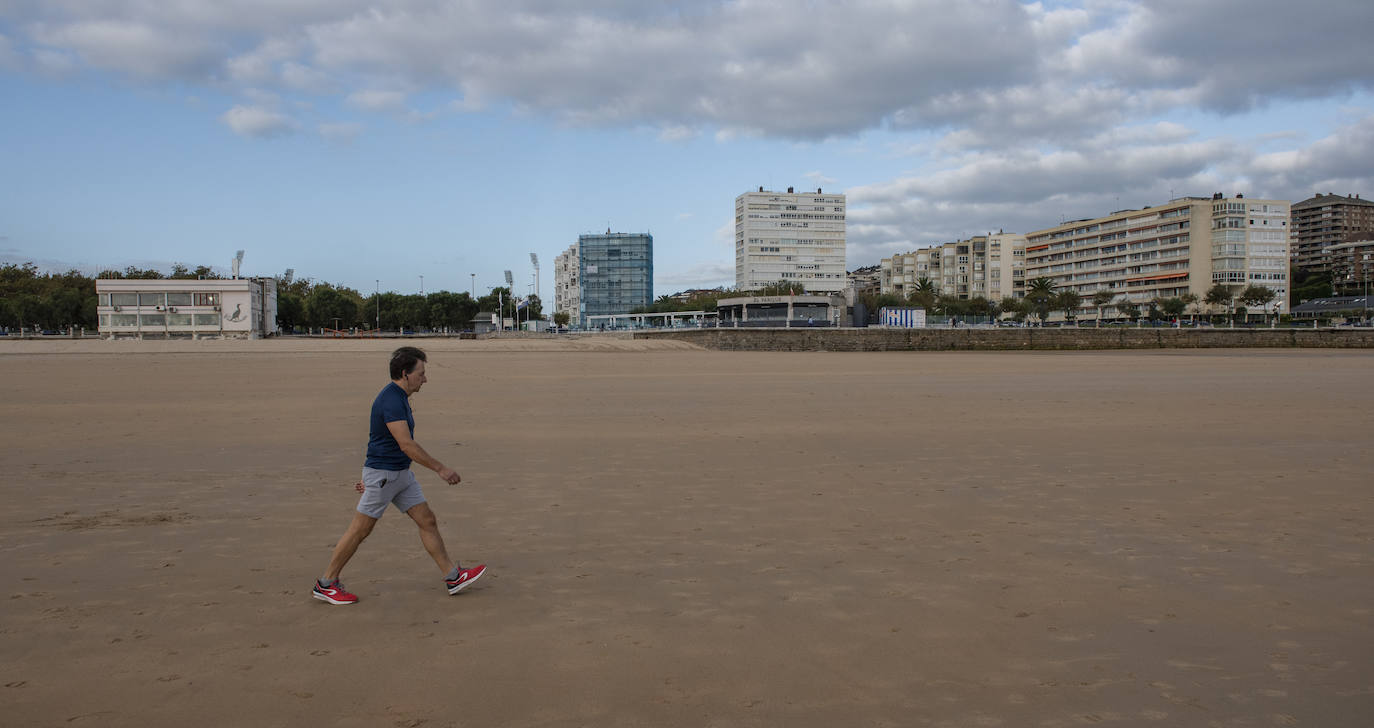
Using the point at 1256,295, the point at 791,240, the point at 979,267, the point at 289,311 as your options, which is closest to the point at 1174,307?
the point at 1256,295

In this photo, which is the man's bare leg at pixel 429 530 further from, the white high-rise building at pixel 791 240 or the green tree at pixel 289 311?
the white high-rise building at pixel 791 240

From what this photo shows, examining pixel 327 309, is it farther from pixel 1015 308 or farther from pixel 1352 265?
pixel 1352 265

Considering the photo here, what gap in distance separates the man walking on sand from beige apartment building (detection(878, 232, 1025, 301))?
153 metres

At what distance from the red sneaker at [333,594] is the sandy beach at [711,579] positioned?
0.08 meters

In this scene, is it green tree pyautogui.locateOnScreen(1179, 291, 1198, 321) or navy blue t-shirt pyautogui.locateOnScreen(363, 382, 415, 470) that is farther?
green tree pyautogui.locateOnScreen(1179, 291, 1198, 321)

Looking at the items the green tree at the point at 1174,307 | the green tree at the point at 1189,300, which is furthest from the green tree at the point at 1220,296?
the green tree at the point at 1174,307

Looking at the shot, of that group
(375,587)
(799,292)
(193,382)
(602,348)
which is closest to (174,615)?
(375,587)

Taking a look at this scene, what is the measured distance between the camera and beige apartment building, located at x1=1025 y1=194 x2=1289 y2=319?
113 metres

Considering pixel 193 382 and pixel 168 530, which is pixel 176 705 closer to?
pixel 168 530

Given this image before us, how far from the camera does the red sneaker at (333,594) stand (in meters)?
5.04

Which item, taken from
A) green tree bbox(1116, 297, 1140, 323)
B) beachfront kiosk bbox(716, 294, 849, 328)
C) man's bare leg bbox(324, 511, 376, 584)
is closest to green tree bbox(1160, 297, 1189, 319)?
green tree bbox(1116, 297, 1140, 323)

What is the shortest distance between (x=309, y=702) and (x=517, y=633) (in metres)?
1.18

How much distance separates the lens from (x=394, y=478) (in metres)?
5.10

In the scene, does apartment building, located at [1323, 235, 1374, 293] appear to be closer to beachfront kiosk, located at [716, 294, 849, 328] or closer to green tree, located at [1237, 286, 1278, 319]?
green tree, located at [1237, 286, 1278, 319]
